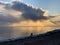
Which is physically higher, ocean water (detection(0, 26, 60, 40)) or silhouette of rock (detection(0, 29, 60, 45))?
ocean water (detection(0, 26, 60, 40))

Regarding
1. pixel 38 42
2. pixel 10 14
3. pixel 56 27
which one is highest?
pixel 10 14

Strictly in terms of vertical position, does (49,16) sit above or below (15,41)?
above

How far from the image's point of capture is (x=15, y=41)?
3678 mm

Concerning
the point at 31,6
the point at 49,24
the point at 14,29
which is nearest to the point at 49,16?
the point at 49,24

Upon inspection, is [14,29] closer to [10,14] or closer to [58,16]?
[10,14]

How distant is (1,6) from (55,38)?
1313mm

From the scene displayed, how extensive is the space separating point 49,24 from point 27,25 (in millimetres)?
480

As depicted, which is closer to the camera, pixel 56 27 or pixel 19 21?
pixel 19 21

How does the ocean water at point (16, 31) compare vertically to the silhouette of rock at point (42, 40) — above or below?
above

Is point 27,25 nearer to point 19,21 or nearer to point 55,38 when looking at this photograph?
point 19,21

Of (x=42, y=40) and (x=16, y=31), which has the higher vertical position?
(x=16, y=31)

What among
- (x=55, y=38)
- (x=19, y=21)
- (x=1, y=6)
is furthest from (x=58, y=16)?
(x=1, y=6)

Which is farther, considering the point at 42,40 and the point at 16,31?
the point at 42,40

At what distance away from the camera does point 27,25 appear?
3844 millimetres
